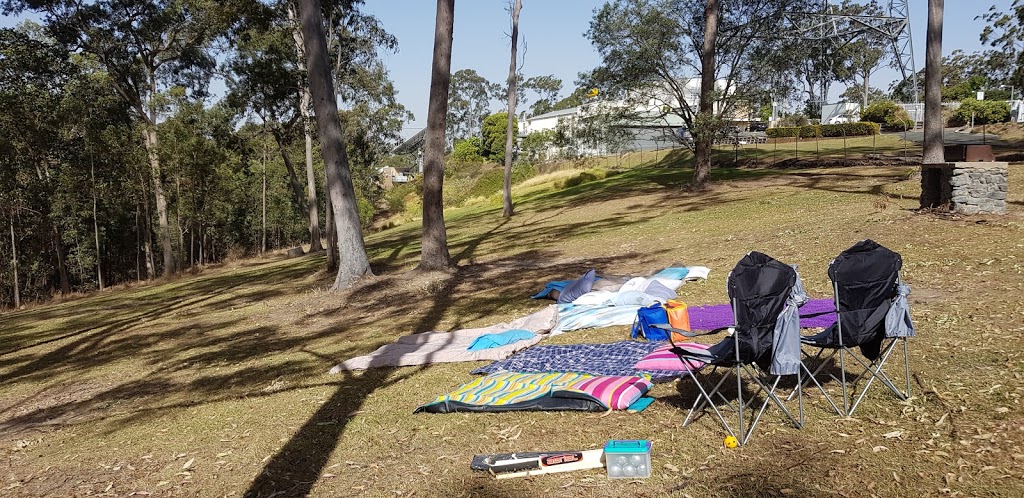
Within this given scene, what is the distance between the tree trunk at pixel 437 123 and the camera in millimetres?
12383

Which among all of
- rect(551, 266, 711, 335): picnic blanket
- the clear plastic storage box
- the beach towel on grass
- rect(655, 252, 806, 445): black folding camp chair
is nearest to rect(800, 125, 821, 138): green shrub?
rect(551, 266, 711, 335): picnic blanket

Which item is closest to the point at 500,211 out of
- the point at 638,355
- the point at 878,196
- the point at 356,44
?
the point at 356,44

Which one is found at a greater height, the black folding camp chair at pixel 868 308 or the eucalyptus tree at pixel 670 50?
the eucalyptus tree at pixel 670 50

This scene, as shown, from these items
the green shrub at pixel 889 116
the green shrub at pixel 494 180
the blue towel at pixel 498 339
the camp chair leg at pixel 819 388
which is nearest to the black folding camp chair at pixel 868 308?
the camp chair leg at pixel 819 388

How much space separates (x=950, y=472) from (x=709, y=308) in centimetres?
464

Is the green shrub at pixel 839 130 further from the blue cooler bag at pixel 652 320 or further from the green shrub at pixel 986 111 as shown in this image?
the blue cooler bag at pixel 652 320

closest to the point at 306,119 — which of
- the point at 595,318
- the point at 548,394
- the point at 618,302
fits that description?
the point at 618,302

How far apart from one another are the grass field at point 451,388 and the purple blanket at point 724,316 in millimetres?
806

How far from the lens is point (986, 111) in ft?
106

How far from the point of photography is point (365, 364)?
7598 millimetres

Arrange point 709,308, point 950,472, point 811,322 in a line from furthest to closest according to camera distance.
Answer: point 709,308
point 811,322
point 950,472

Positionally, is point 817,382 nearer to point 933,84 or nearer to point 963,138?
point 933,84

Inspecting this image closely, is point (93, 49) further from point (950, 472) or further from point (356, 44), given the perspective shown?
point (950, 472)

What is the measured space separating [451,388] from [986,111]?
3542 cm
